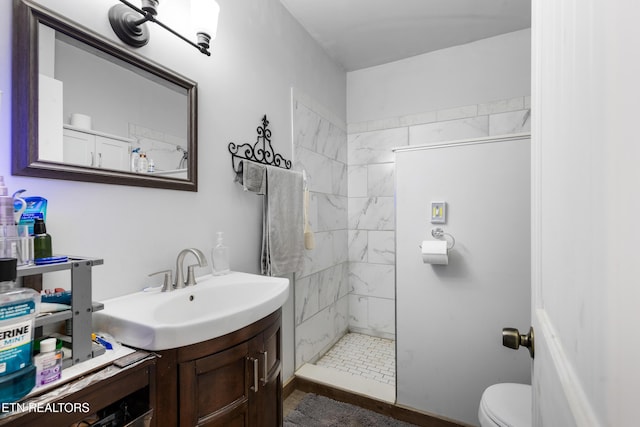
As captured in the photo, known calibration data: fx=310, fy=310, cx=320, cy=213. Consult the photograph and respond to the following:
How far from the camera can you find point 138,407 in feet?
2.57

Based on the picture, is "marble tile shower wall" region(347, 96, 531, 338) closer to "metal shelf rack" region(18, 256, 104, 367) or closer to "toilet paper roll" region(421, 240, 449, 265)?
"toilet paper roll" region(421, 240, 449, 265)

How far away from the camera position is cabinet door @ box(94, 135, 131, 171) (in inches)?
42.3

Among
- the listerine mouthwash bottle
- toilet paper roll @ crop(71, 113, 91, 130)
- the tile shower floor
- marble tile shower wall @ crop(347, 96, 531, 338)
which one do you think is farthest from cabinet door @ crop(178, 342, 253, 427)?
marble tile shower wall @ crop(347, 96, 531, 338)

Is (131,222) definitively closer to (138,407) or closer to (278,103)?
(138,407)

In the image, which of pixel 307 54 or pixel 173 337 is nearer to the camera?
pixel 173 337

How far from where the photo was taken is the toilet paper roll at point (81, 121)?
→ 1.01 m

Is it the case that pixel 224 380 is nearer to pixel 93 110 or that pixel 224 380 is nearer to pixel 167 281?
pixel 167 281

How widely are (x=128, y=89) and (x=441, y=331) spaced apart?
1.93m

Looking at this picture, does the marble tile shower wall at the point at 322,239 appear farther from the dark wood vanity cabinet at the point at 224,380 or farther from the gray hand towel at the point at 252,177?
the dark wood vanity cabinet at the point at 224,380

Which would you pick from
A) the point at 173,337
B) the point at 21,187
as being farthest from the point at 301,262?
the point at 21,187

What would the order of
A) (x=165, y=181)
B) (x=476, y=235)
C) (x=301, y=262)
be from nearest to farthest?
(x=165, y=181) → (x=476, y=235) → (x=301, y=262)

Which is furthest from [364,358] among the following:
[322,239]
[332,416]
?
[322,239]

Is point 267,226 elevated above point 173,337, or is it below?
above

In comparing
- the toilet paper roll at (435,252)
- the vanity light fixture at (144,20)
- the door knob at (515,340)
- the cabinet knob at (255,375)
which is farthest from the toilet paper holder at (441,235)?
the vanity light fixture at (144,20)
